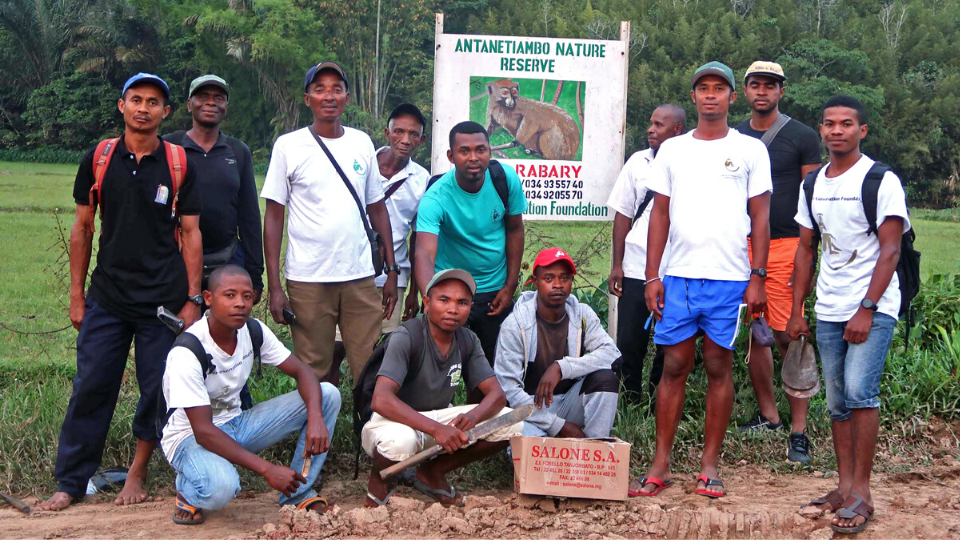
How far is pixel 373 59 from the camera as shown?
32.5 meters

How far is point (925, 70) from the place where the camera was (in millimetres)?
33500

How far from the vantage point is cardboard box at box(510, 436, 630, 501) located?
4.22 meters

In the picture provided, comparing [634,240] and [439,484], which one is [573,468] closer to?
[439,484]

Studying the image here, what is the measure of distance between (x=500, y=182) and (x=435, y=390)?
129 centimetres

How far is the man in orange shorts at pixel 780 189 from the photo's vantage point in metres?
5.23

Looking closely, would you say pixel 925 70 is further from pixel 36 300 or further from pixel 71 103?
pixel 36 300

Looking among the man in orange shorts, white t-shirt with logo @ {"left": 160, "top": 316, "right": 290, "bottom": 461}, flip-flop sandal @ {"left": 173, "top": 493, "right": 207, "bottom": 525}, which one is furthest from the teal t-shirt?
flip-flop sandal @ {"left": 173, "top": 493, "right": 207, "bottom": 525}

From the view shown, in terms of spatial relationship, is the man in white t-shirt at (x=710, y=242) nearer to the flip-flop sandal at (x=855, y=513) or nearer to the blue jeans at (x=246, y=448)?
the flip-flop sandal at (x=855, y=513)

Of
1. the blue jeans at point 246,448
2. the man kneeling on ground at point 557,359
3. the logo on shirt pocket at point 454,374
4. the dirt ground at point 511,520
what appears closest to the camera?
the dirt ground at point 511,520

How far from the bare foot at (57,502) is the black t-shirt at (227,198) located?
1382 millimetres

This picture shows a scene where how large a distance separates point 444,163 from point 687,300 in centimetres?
208

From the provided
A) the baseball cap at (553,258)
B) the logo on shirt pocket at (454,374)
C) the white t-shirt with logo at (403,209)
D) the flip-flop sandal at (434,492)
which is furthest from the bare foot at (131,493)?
the baseball cap at (553,258)

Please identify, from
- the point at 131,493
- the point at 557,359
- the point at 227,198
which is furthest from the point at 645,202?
the point at 131,493

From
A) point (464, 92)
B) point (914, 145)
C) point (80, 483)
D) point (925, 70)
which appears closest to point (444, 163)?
point (464, 92)
